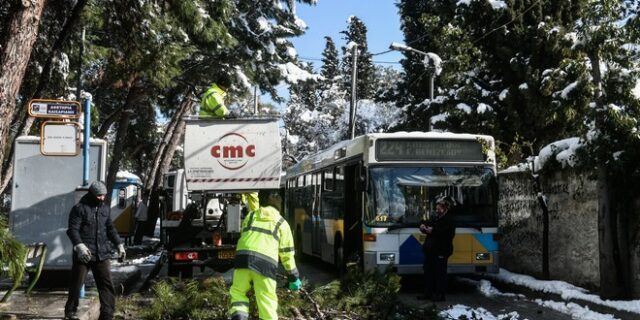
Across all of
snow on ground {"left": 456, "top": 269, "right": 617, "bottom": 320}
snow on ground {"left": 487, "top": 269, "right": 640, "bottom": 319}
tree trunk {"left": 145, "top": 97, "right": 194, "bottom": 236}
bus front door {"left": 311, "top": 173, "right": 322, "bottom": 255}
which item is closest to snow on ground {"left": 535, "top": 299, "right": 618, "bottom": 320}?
snow on ground {"left": 456, "top": 269, "right": 617, "bottom": 320}

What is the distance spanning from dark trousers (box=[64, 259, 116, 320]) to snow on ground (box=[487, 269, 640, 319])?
660cm

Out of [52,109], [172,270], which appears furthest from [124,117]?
[52,109]

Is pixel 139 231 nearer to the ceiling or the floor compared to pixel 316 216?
nearer to the floor

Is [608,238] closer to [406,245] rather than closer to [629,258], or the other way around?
[629,258]

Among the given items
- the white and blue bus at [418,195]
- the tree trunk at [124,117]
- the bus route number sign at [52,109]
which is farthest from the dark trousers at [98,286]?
the tree trunk at [124,117]

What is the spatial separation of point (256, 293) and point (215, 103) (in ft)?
18.8

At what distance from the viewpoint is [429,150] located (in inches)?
513

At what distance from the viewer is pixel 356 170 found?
1345 cm

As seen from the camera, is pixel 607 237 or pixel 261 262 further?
pixel 607 237

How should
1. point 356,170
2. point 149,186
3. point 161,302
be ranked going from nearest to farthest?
point 161,302 → point 356,170 → point 149,186

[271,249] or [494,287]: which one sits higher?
[271,249]

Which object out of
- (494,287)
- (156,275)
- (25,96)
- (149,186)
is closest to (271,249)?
(494,287)

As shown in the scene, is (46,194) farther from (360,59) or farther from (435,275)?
(360,59)

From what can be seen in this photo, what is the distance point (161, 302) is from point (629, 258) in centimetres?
699
